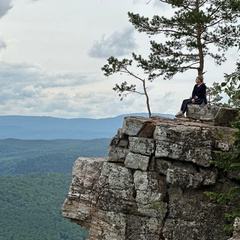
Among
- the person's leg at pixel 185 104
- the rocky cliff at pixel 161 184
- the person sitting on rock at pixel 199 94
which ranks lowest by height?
the rocky cliff at pixel 161 184

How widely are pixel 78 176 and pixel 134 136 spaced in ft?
12.2

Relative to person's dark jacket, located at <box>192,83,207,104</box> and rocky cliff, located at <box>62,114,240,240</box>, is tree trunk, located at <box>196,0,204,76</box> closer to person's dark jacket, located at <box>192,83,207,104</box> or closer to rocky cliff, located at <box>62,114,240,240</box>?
person's dark jacket, located at <box>192,83,207,104</box>

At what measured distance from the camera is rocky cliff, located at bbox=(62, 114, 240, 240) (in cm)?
1956

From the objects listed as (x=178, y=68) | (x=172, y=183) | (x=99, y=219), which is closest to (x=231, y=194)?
(x=172, y=183)

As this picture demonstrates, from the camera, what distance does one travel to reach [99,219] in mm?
21203

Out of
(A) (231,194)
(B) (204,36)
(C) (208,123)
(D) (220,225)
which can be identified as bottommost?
(D) (220,225)

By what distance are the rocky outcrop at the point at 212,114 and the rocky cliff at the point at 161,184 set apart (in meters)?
0.84

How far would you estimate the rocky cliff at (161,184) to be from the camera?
19.6 m

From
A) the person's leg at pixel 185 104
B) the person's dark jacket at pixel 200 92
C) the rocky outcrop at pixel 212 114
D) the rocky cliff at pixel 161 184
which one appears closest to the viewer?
the rocky cliff at pixel 161 184

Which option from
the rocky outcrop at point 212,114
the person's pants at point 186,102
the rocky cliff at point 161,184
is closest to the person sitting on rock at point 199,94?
the person's pants at point 186,102

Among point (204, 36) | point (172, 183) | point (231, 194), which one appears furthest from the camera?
point (204, 36)

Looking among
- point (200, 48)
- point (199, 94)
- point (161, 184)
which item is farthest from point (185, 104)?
point (200, 48)

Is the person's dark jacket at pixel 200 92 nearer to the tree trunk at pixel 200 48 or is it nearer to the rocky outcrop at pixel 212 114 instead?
the rocky outcrop at pixel 212 114

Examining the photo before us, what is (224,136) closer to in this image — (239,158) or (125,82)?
(239,158)
